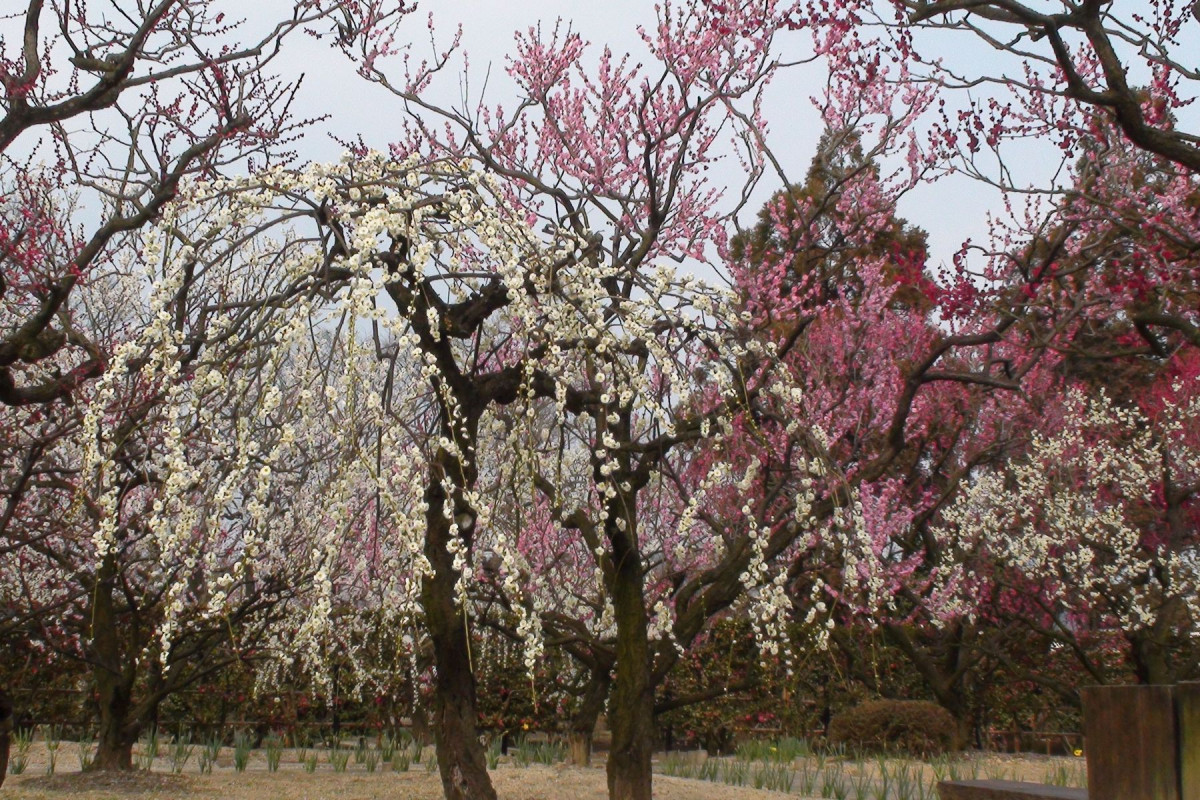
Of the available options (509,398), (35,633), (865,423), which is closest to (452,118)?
(509,398)

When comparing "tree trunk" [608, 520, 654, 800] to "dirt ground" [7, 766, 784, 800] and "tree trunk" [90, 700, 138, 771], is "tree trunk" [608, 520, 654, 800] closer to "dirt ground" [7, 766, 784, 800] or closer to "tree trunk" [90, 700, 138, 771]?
"dirt ground" [7, 766, 784, 800]

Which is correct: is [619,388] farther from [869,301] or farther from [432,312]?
[869,301]

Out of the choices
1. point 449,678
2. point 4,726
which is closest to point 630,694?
point 449,678

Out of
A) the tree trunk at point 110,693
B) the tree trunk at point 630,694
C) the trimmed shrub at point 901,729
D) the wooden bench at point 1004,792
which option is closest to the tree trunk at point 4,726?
the tree trunk at point 110,693

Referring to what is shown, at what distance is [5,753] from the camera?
5902 mm

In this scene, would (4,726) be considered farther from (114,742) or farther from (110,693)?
(114,742)

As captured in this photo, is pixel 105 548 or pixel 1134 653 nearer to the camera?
pixel 105 548

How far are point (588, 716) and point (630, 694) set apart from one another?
7.90 feet

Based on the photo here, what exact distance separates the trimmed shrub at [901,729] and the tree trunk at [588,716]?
3065mm

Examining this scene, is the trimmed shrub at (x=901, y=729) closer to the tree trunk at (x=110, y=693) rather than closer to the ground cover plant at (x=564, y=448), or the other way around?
the ground cover plant at (x=564, y=448)

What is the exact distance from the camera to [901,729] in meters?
10.8

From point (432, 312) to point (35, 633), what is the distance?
22.3 ft

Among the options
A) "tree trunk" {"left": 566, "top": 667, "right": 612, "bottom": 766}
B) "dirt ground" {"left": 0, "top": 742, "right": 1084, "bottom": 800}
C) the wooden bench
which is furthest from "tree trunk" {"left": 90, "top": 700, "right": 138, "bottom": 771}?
the wooden bench

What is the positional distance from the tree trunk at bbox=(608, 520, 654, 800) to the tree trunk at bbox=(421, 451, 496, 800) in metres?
0.93
